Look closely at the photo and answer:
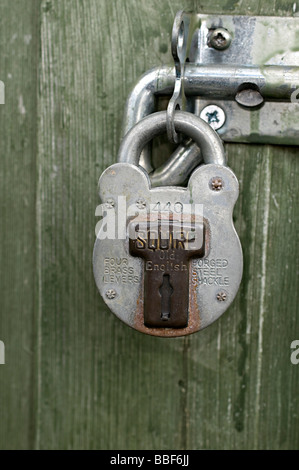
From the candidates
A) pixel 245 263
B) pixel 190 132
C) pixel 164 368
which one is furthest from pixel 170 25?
pixel 164 368

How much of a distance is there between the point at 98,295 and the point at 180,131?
272 mm

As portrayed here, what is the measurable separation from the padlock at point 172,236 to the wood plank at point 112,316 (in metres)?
0.11

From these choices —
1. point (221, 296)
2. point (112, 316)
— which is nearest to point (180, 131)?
point (221, 296)

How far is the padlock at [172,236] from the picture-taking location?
0.59 meters

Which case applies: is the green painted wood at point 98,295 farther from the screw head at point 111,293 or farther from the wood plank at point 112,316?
the screw head at point 111,293

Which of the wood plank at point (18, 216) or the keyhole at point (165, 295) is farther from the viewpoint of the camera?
the wood plank at point (18, 216)

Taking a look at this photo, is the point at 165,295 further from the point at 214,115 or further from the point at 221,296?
the point at 214,115

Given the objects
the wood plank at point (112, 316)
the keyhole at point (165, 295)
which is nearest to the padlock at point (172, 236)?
the keyhole at point (165, 295)

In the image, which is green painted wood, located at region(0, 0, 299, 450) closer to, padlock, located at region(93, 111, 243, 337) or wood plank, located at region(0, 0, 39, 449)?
wood plank, located at region(0, 0, 39, 449)

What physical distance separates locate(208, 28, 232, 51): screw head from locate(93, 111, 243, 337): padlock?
0.38 feet

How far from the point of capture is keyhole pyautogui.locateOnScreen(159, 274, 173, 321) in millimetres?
599

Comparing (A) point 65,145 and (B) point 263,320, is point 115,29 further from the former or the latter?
(B) point 263,320
